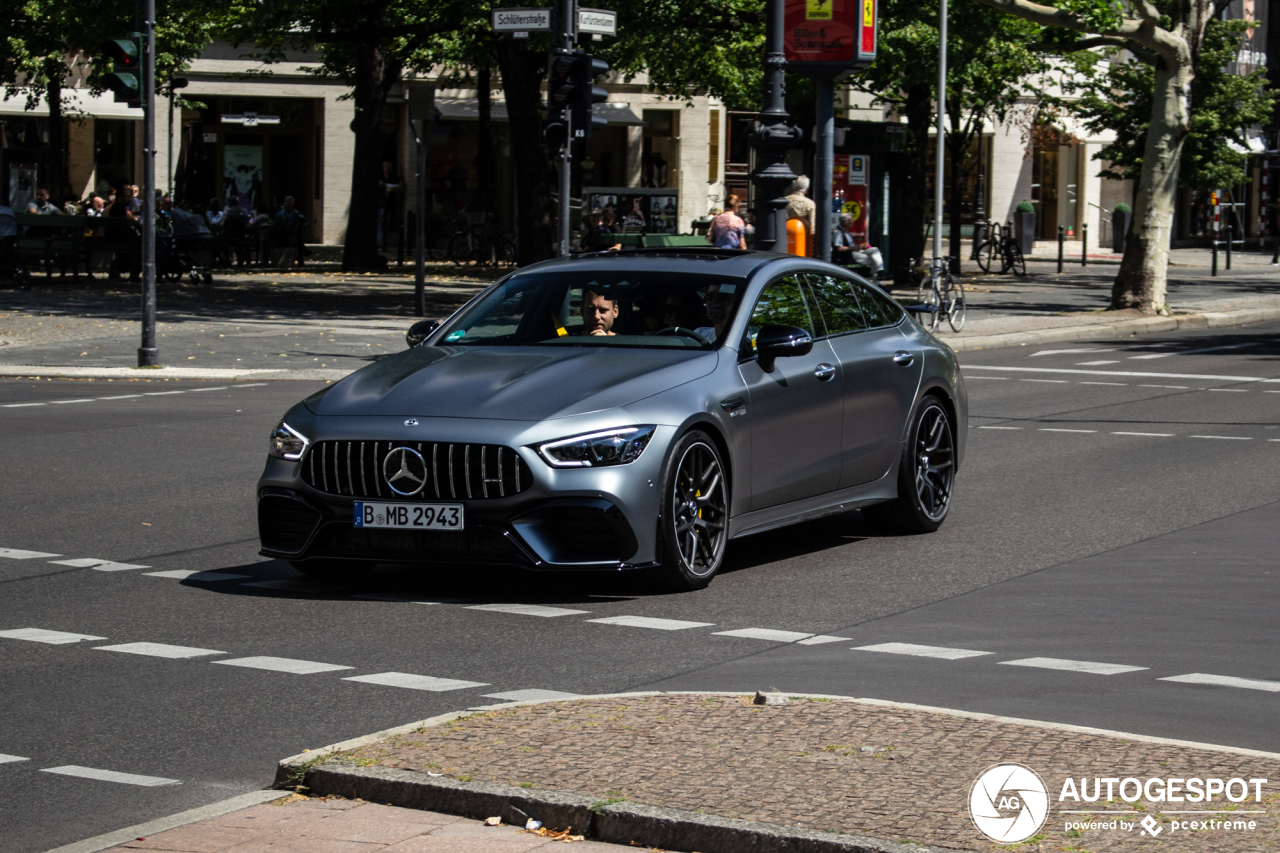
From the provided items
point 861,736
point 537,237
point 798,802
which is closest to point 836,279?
point 861,736

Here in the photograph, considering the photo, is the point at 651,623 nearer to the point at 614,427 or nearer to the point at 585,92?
the point at 614,427

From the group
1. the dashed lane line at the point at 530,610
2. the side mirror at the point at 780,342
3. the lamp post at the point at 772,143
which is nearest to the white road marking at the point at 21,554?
the dashed lane line at the point at 530,610

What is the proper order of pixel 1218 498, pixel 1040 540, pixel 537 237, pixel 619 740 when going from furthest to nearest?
pixel 537 237 < pixel 1218 498 < pixel 1040 540 < pixel 619 740

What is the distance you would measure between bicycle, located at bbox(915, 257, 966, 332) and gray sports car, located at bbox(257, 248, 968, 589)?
16091 millimetres

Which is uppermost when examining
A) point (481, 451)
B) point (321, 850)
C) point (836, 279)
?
point (836, 279)

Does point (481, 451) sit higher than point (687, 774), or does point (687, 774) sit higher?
point (481, 451)


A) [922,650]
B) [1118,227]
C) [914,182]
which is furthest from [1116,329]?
[1118,227]

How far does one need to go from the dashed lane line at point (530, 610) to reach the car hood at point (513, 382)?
82cm

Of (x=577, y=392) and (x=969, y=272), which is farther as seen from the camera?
(x=969, y=272)

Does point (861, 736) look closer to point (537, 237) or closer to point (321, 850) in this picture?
point (321, 850)

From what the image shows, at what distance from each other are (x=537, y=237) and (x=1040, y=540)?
22170mm

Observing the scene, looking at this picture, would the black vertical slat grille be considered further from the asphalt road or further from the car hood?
the asphalt road

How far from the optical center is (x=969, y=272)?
44531 mm

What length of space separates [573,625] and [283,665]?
4.30 ft
